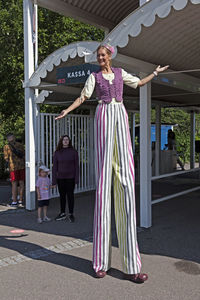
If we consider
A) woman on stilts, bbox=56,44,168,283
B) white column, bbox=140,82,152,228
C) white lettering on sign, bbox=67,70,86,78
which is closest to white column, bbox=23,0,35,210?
white lettering on sign, bbox=67,70,86,78

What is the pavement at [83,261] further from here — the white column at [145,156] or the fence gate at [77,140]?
the fence gate at [77,140]

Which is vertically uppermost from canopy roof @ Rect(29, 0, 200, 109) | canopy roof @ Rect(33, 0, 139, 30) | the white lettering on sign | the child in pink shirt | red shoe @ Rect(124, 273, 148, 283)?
canopy roof @ Rect(33, 0, 139, 30)

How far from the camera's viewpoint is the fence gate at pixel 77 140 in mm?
9563

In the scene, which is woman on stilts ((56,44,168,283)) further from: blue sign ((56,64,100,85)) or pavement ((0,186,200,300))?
blue sign ((56,64,100,85))

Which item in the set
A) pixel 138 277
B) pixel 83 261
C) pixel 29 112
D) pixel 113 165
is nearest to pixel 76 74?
pixel 29 112

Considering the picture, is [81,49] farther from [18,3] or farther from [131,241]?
[18,3]

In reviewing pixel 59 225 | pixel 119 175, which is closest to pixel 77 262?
pixel 119 175

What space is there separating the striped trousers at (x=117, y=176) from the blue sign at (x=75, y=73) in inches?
121

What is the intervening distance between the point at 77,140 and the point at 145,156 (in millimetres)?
4276

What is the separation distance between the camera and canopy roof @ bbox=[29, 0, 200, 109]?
5070 millimetres

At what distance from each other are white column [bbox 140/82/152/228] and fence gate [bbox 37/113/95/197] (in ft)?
10.6

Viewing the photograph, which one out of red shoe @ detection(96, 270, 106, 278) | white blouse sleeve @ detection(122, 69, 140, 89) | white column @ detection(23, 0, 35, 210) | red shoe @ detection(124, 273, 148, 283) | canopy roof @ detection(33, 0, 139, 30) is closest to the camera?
red shoe @ detection(124, 273, 148, 283)

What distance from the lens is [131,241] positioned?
431 centimetres

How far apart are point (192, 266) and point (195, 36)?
132 inches
